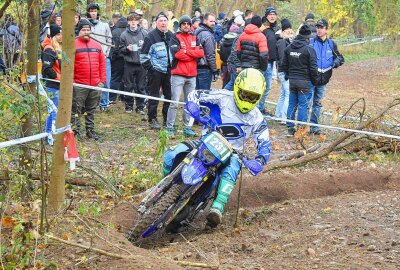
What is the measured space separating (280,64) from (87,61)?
430 centimetres

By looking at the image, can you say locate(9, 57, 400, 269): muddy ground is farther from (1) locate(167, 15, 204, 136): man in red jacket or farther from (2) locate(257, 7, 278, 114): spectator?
(2) locate(257, 7, 278, 114): spectator

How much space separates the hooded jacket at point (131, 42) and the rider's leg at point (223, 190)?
725 centimetres

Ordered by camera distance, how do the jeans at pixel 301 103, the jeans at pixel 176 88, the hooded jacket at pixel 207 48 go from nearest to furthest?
the jeans at pixel 176 88 → the jeans at pixel 301 103 → the hooded jacket at pixel 207 48

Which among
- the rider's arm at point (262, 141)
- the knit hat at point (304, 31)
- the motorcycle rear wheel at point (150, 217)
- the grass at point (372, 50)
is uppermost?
the knit hat at point (304, 31)

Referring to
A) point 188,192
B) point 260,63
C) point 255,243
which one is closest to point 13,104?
point 188,192

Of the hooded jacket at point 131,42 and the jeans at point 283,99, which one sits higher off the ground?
the hooded jacket at point 131,42

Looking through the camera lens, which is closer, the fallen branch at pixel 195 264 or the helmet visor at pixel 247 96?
the fallen branch at pixel 195 264

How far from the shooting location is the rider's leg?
7031mm

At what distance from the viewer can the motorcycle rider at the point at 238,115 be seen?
7332 millimetres

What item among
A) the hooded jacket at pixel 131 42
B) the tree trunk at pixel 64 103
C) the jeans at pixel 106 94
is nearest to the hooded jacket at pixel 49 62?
the jeans at pixel 106 94

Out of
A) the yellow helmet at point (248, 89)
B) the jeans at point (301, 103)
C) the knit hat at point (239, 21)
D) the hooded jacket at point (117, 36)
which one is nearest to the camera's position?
the yellow helmet at point (248, 89)

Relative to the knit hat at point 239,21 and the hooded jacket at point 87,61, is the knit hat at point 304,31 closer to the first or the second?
the hooded jacket at point 87,61

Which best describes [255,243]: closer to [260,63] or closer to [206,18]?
[260,63]

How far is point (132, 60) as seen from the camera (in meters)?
14.1
